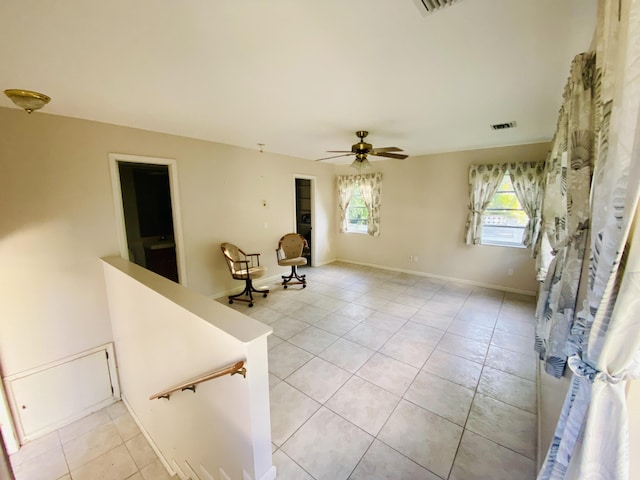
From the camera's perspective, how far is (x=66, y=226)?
248cm

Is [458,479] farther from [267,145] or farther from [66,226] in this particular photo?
[267,145]

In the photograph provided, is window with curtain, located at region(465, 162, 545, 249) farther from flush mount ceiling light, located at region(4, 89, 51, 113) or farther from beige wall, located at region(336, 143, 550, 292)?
flush mount ceiling light, located at region(4, 89, 51, 113)

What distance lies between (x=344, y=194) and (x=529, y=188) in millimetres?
3421

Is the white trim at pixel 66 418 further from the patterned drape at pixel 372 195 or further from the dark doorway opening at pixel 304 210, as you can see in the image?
the patterned drape at pixel 372 195

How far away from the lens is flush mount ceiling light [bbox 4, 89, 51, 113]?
5.89ft

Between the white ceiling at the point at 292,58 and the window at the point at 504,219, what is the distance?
1.51 meters

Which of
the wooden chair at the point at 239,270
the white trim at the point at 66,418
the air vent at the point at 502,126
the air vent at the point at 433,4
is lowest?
the white trim at the point at 66,418

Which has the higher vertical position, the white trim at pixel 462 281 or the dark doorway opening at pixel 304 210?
the dark doorway opening at pixel 304 210

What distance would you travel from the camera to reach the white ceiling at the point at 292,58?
1.22 metres

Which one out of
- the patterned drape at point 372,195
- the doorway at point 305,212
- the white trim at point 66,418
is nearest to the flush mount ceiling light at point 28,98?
the white trim at point 66,418

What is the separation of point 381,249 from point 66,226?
5083 millimetres

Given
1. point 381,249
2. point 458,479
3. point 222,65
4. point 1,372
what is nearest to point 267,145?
point 222,65

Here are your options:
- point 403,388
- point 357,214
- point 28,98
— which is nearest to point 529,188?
point 357,214

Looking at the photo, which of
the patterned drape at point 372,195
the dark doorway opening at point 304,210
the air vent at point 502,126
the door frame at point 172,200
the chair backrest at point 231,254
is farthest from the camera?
the dark doorway opening at point 304,210
